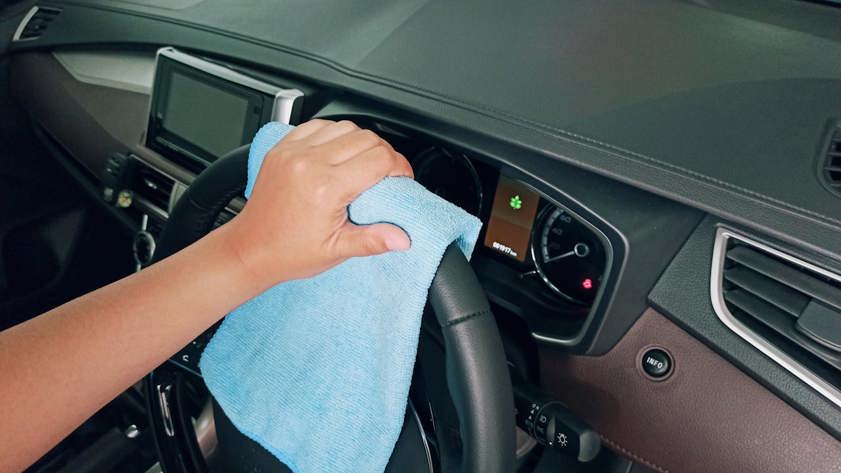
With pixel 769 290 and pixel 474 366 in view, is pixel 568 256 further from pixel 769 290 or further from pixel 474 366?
pixel 474 366

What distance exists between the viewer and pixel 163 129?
1.42m

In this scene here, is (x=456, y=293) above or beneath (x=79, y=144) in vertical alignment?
above

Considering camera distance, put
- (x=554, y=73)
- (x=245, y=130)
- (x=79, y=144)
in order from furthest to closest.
Result: 1. (x=79, y=144)
2. (x=245, y=130)
3. (x=554, y=73)

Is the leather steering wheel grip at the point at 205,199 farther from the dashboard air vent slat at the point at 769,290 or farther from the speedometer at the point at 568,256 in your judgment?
the dashboard air vent slat at the point at 769,290

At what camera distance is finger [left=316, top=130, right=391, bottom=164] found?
0.66 m

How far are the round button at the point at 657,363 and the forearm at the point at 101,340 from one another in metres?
0.50

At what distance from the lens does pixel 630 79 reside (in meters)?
1.03

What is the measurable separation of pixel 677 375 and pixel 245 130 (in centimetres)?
76

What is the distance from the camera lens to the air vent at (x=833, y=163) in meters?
0.86

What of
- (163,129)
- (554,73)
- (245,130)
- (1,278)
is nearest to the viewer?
(554,73)

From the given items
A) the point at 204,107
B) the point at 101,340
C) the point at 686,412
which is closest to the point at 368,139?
the point at 101,340

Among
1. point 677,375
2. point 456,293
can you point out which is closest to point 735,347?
point 677,375

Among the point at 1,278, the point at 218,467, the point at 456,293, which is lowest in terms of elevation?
the point at 1,278

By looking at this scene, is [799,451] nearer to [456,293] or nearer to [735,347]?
[735,347]
